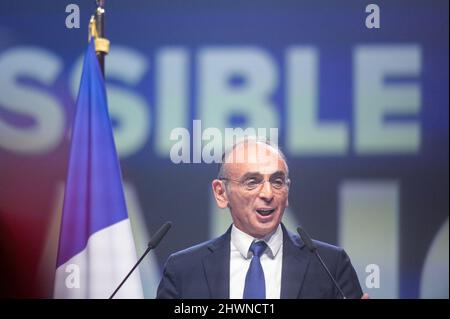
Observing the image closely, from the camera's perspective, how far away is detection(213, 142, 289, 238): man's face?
355cm

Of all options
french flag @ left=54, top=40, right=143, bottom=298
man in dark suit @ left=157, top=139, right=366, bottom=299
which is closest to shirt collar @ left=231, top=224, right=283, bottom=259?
man in dark suit @ left=157, top=139, right=366, bottom=299

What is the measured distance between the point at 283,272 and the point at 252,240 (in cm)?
19

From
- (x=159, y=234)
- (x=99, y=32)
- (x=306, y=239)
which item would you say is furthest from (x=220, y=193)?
(x=99, y=32)

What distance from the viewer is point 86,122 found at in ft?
12.0

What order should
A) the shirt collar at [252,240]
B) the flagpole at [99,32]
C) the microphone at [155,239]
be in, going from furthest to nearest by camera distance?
the flagpole at [99,32]
the shirt collar at [252,240]
the microphone at [155,239]

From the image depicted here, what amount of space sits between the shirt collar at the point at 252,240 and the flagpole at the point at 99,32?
0.92 m

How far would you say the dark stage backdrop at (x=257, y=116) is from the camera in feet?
12.0

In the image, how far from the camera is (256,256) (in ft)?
11.6

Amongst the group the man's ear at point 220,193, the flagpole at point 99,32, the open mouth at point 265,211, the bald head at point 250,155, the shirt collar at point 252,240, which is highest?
the flagpole at point 99,32

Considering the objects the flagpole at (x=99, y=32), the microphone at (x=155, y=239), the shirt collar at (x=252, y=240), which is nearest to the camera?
the microphone at (x=155, y=239)

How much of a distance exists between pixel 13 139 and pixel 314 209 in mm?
1361


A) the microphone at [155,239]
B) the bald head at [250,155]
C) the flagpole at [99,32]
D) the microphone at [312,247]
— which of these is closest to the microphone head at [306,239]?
the microphone at [312,247]

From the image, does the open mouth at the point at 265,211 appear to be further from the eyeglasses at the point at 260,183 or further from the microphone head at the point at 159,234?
the microphone head at the point at 159,234
